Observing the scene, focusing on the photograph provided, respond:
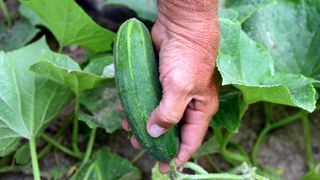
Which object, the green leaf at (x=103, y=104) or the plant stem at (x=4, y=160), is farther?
the plant stem at (x=4, y=160)

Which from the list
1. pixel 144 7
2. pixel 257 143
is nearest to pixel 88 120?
pixel 144 7

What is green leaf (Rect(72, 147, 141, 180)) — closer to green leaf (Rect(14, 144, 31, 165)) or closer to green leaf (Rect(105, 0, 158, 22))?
green leaf (Rect(14, 144, 31, 165))

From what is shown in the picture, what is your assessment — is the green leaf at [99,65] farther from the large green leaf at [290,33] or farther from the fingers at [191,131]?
the large green leaf at [290,33]

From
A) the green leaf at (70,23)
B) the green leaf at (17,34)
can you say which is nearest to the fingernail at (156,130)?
the green leaf at (70,23)

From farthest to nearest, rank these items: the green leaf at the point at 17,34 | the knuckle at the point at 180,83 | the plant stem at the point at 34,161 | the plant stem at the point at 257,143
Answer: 1. the green leaf at the point at 17,34
2. the plant stem at the point at 257,143
3. the plant stem at the point at 34,161
4. the knuckle at the point at 180,83

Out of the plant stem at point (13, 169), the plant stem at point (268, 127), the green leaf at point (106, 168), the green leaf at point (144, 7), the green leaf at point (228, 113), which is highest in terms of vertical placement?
the green leaf at point (144, 7)

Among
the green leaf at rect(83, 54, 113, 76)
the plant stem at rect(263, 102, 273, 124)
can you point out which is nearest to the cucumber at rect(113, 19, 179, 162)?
the green leaf at rect(83, 54, 113, 76)
